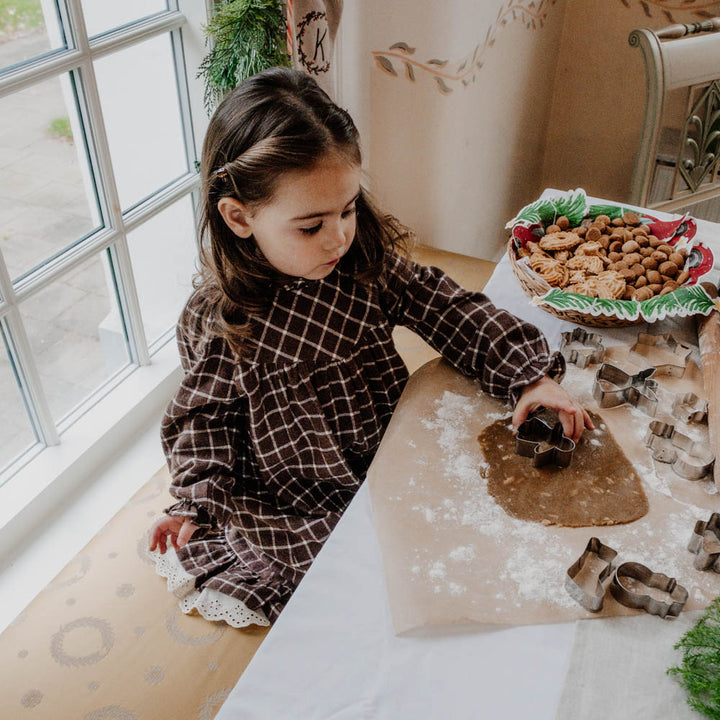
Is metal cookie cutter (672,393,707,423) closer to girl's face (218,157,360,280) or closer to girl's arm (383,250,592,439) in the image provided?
girl's arm (383,250,592,439)

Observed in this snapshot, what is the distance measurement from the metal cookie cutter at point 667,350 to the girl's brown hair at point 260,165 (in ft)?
1.40

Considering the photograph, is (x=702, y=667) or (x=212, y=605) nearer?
(x=702, y=667)

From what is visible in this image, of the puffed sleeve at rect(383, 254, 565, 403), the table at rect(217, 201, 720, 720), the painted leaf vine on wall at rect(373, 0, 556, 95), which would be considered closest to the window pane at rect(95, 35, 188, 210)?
the painted leaf vine on wall at rect(373, 0, 556, 95)

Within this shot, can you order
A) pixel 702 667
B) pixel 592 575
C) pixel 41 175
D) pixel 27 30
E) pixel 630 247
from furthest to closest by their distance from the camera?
pixel 41 175 → pixel 27 30 → pixel 630 247 → pixel 592 575 → pixel 702 667

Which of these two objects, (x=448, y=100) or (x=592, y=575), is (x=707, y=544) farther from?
(x=448, y=100)

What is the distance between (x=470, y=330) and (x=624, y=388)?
245 millimetres

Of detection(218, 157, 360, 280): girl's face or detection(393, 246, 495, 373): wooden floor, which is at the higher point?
detection(218, 157, 360, 280): girl's face

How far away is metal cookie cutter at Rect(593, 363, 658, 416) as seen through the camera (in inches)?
39.3

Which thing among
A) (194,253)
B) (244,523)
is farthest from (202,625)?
(194,253)

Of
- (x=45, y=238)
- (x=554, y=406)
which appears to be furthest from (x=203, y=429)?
(x=45, y=238)

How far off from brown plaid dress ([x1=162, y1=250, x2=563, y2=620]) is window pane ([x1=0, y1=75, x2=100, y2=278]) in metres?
0.52

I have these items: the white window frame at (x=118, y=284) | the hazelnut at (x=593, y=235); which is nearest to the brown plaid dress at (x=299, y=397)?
the hazelnut at (x=593, y=235)

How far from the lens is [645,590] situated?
0.76 metres

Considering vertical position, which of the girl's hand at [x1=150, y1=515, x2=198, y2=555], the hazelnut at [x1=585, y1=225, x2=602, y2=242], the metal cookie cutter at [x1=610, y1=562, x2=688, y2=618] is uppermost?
the hazelnut at [x1=585, y1=225, x2=602, y2=242]
